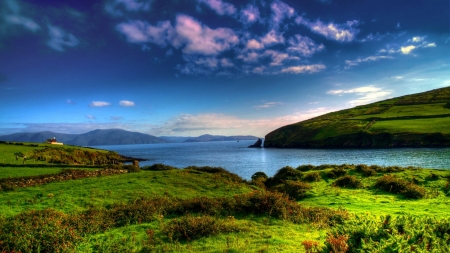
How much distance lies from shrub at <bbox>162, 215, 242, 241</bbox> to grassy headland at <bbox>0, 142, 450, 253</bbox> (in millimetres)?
47

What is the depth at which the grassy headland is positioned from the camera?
857cm

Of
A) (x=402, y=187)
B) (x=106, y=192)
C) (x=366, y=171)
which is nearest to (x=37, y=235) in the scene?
(x=106, y=192)

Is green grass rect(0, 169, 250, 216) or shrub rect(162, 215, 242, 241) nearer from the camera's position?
shrub rect(162, 215, 242, 241)

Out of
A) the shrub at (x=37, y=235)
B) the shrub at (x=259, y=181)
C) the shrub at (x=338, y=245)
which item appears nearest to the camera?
the shrub at (x=338, y=245)

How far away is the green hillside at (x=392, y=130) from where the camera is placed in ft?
392

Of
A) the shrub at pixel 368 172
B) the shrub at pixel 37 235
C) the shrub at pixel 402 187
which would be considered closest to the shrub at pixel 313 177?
the shrub at pixel 368 172

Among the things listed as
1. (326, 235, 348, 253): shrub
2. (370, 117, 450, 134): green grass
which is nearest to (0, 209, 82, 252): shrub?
(326, 235, 348, 253): shrub

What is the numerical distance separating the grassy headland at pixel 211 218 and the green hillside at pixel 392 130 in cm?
11477

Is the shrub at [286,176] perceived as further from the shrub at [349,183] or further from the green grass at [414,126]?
the green grass at [414,126]

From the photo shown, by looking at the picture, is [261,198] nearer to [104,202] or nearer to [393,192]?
[104,202]

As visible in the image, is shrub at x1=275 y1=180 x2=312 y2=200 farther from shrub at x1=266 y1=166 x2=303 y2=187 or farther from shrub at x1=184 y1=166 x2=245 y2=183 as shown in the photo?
shrub at x1=266 y1=166 x2=303 y2=187

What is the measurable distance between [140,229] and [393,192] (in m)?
25.9

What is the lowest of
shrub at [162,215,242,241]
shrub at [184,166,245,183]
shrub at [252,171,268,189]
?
shrub at [252,171,268,189]

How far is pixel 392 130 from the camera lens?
13438 cm
